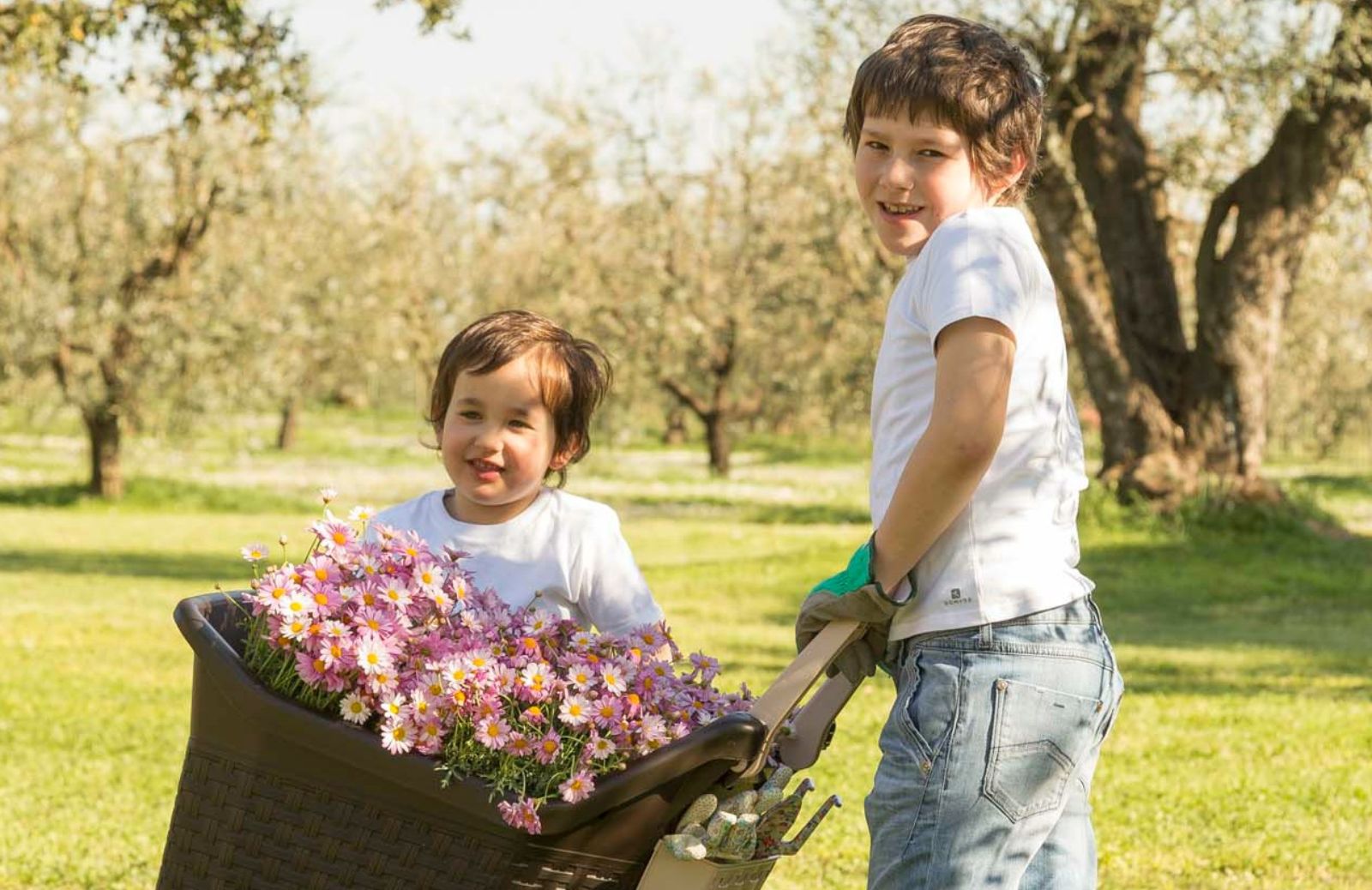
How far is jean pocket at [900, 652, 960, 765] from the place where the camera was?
2.66 meters

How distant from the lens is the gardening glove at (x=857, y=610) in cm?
272

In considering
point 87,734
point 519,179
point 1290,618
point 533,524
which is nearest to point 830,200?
point 519,179

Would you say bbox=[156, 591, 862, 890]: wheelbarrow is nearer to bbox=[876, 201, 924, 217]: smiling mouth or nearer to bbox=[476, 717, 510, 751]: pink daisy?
bbox=[476, 717, 510, 751]: pink daisy

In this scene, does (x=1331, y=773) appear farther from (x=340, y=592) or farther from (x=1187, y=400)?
(x=1187, y=400)

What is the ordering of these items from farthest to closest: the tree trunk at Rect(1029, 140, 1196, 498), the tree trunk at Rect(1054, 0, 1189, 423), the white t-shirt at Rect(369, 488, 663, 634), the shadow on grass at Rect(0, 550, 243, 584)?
the tree trunk at Rect(1029, 140, 1196, 498)
the tree trunk at Rect(1054, 0, 1189, 423)
the shadow on grass at Rect(0, 550, 243, 584)
the white t-shirt at Rect(369, 488, 663, 634)

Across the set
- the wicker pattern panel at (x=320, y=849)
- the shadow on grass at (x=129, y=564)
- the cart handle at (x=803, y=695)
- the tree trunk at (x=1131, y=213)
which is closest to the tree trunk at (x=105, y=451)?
the shadow on grass at (x=129, y=564)

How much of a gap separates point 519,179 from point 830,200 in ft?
18.9

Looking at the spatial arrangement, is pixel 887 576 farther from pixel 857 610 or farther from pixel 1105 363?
pixel 1105 363

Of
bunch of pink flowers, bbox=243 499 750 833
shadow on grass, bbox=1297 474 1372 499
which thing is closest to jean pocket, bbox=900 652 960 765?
bunch of pink flowers, bbox=243 499 750 833

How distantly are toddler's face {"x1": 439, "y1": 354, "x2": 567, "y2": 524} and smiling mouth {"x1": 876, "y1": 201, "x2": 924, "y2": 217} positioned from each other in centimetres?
104

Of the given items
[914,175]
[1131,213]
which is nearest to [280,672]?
[914,175]

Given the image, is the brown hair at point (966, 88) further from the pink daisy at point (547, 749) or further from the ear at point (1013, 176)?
the pink daisy at point (547, 749)

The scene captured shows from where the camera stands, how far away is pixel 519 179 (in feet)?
102

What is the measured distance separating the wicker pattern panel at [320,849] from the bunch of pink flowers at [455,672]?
0.36 ft
